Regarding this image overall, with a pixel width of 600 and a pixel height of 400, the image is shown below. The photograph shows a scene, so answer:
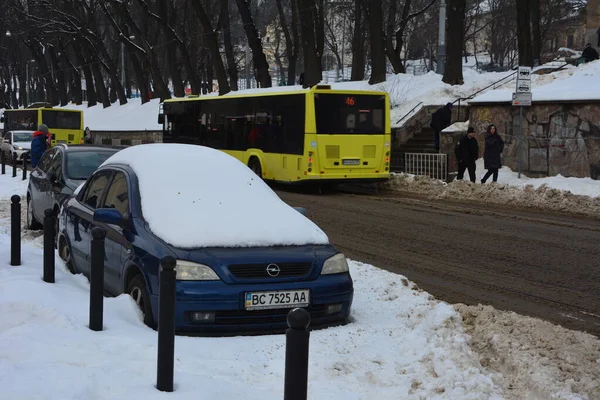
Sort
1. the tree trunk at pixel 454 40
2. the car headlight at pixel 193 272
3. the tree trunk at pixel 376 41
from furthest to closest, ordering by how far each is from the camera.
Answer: the tree trunk at pixel 376 41 < the tree trunk at pixel 454 40 < the car headlight at pixel 193 272

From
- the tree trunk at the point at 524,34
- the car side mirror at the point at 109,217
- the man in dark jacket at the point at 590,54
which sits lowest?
the car side mirror at the point at 109,217

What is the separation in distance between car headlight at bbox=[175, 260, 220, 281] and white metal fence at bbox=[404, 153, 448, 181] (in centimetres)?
1698

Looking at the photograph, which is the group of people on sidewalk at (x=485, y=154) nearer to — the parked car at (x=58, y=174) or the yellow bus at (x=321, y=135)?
the yellow bus at (x=321, y=135)

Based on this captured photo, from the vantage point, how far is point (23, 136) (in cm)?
3806

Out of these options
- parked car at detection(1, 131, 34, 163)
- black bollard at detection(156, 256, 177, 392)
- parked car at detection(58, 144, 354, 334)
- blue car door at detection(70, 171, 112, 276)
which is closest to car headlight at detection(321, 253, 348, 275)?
parked car at detection(58, 144, 354, 334)

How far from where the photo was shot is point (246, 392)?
17.0ft

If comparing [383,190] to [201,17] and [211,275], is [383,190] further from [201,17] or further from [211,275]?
[201,17]

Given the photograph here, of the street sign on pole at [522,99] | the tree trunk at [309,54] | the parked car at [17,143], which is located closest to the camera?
the street sign on pole at [522,99]

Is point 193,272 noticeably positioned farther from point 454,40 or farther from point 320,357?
point 454,40

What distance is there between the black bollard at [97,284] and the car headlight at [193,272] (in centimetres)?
59

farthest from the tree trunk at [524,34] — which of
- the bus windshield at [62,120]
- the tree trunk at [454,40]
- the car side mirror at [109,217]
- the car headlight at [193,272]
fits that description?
the car headlight at [193,272]

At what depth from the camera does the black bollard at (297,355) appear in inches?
155

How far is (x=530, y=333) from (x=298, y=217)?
7.41 feet

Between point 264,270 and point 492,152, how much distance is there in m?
14.6
